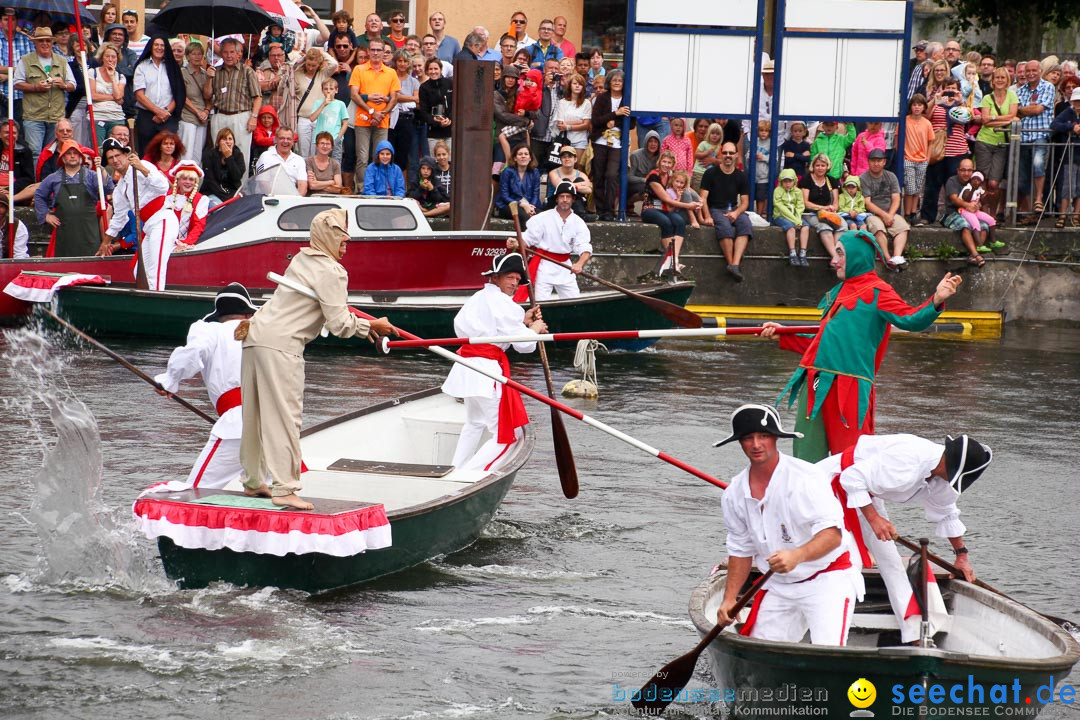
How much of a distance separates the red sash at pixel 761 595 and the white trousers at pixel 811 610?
0.01 metres

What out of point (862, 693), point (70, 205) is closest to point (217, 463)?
point (862, 693)

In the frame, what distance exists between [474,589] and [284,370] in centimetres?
180

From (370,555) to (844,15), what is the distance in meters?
14.5

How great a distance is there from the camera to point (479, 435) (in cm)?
1060

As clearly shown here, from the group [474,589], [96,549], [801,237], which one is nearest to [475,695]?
[474,589]

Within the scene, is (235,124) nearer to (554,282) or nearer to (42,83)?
(42,83)

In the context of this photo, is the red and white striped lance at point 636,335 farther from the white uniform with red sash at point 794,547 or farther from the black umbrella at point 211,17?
the black umbrella at point 211,17

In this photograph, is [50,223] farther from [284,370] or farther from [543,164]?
[284,370]

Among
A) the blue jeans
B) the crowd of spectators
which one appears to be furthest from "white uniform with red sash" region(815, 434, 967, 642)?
the blue jeans

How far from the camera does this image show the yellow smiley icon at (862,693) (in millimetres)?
6094

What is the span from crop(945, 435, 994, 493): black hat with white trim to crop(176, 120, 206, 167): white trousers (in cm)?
1352

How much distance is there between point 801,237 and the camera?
812 inches

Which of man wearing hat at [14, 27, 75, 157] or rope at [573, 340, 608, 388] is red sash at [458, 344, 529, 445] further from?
man wearing hat at [14, 27, 75, 157]

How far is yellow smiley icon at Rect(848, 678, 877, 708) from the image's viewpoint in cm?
609
